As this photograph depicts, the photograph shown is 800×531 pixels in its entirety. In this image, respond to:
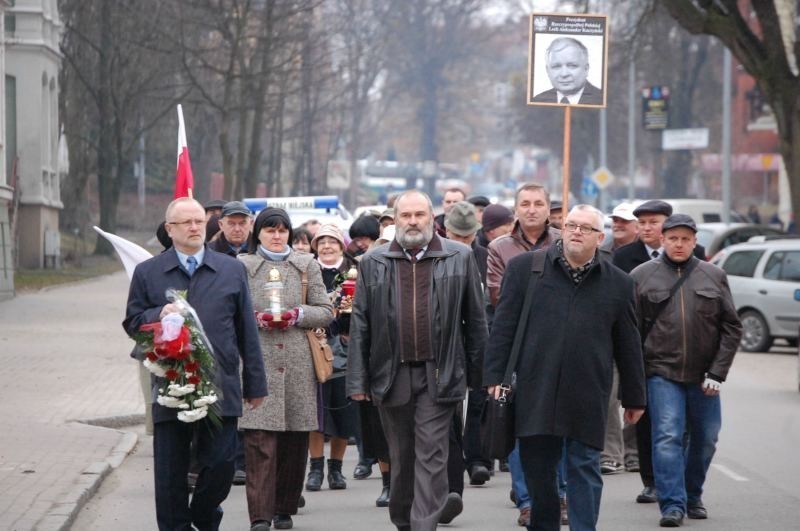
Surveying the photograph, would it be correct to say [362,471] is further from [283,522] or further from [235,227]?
[283,522]

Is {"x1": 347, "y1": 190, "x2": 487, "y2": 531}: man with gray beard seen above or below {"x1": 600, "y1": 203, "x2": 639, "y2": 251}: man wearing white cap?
below

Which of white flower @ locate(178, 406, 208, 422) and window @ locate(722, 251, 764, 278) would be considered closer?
white flower @ locate(178, 406, 208, 422)

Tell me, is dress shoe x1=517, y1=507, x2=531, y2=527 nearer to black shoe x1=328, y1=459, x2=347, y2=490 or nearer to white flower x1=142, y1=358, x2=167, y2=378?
black shoe x1=328, y1=459, x2=347, y2=490

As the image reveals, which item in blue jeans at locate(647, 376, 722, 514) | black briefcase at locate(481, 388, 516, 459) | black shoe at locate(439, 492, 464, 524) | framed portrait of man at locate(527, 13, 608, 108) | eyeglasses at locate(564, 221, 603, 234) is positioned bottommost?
black shoe at locate(439, 492, 464, 524)

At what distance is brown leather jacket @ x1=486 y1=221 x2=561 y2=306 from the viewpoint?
9938mm

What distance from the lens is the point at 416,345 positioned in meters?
8.07

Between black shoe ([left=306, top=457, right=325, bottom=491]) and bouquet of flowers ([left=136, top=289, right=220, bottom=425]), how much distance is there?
138 inches

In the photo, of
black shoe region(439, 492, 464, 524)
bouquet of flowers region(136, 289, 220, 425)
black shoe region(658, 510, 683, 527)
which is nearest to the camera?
bouquet of flowers region(136, 289, 220, 425)

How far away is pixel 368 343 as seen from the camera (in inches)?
325

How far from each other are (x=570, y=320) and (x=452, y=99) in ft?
325

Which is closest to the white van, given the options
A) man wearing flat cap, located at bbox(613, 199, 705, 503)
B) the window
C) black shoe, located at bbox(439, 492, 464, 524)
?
the window

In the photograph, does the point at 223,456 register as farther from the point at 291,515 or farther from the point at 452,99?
the point at 452,99

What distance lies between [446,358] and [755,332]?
15986 mm

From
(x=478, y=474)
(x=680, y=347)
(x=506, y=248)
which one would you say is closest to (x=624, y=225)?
(x=506, y=248)
